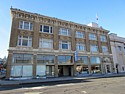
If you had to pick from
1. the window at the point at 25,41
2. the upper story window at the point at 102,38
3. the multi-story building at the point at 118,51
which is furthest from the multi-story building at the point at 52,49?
the multi-story building at the point at 118,51

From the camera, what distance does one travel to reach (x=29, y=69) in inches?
868

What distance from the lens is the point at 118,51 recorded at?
38.1 m

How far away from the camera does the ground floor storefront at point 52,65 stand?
69.3ft

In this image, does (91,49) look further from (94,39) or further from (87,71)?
(87,71)

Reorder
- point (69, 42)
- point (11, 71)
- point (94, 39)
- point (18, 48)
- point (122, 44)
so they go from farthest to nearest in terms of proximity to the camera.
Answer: point (122, 44) < point (94, 39) < point (69, 42) < point (18, 48) < point (11, 71)

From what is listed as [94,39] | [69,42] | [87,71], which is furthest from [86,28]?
[87,71]

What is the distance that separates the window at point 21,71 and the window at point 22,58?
3.26 feet

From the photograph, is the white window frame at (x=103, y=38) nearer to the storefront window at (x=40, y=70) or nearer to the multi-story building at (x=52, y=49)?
the multi-story building at (x=52, y=49)

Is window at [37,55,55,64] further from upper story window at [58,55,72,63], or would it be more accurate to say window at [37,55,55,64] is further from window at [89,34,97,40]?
window at [89,34,97,40]

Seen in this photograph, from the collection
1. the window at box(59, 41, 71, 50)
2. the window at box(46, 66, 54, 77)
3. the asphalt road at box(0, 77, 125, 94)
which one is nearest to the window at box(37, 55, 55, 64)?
the window at box(46, 66, 54, 77)

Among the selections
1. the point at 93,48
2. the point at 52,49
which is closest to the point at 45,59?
the point at 52,49

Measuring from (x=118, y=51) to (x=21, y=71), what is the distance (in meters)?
31.7

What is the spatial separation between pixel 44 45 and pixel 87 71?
12807 millimetres

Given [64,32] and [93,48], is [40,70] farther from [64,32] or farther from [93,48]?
[93,48]
